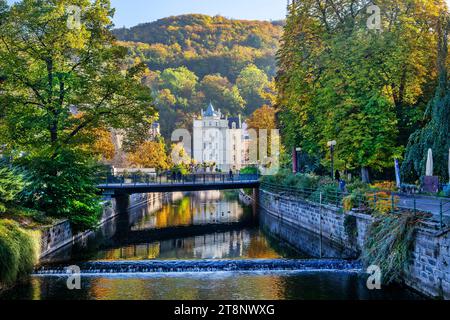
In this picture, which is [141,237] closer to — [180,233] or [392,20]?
[180,233]

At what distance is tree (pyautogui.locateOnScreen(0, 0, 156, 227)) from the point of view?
2466 cm

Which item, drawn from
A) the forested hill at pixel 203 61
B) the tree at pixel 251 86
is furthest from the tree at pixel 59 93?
the tree at pixel 251 86

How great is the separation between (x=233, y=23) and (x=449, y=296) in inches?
6700

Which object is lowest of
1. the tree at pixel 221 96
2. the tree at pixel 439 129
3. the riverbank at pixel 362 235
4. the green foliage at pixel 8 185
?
the riverbank at pixel 362 235

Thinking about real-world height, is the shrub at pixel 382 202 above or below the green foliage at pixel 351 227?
above

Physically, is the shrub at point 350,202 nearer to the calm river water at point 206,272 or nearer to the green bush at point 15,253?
the calm river water at point 206,272

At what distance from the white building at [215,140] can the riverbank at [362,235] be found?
74.6 meters

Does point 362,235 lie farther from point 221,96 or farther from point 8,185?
point 221,96

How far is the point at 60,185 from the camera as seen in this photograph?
2458cm

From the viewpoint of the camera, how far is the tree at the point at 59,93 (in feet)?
80.9

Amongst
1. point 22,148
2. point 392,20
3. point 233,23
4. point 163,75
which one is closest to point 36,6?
point 22,148

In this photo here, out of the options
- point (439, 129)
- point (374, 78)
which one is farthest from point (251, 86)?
point (439, 129)

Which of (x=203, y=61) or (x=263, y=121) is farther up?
(x=203, y=61)

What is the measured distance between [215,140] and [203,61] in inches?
1618
